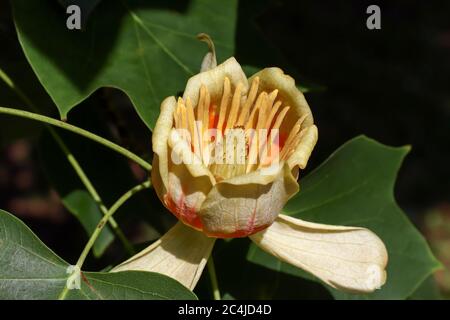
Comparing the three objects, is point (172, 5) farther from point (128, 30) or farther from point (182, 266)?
point (182, 266)

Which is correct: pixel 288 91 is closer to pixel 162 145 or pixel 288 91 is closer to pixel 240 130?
pixel 240 130

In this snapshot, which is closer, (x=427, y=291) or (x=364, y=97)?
(x=427, y=291)

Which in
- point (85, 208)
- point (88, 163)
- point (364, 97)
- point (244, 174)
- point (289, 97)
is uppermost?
point (289, 97)

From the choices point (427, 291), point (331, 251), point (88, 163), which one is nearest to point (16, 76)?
point (88, 163)

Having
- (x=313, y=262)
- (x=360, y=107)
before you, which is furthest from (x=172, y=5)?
(x=360, y=107)

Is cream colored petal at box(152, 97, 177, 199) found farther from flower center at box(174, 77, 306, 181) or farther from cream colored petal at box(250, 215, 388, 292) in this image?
cream colored petal at box(250, 215, 388, 292)

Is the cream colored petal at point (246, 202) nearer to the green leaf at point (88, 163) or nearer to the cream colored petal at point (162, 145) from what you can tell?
the cream colored petal at point (162, 145)

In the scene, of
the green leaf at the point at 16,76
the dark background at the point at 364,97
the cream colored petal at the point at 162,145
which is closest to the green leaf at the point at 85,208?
the green leaf at the point at 16,76
